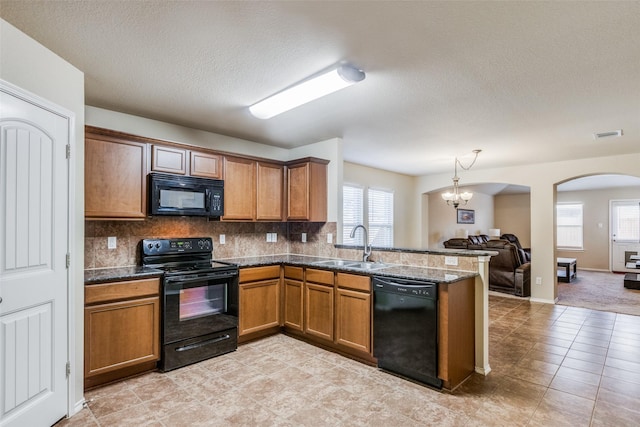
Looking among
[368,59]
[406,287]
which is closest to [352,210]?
[406,287]

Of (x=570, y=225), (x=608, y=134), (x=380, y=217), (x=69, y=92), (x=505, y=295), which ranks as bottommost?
(x=505, y=295)

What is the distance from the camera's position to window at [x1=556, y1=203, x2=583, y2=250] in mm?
9812

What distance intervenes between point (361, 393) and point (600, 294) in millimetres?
6302

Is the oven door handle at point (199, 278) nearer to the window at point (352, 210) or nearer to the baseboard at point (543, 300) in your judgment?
the window at point (352, 210)

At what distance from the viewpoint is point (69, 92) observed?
230cm

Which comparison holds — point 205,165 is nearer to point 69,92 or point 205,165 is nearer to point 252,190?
point 252,190

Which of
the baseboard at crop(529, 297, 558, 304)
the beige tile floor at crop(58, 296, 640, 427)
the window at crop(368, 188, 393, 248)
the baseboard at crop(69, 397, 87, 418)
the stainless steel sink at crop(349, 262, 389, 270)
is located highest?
the window at crop(368, 188, 393, 248)

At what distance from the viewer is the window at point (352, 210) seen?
6047mm

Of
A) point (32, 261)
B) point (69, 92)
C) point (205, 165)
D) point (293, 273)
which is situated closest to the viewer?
point (32, 261)

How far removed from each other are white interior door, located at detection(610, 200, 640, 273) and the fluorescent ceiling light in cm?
1048

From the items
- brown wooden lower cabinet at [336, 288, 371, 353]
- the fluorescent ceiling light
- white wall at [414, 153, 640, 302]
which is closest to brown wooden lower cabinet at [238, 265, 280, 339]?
brown wooden lower cabinet at [336, 288, 371, 353]

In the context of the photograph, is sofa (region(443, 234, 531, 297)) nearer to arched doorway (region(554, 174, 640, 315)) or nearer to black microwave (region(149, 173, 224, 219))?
arched doorway (region(554, 174, 640, 315))

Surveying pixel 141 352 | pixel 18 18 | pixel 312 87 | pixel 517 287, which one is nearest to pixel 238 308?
pixel 141 352

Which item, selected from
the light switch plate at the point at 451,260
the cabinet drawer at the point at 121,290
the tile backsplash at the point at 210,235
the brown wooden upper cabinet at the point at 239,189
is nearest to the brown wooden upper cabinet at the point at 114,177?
the tile backsplash at the point at 210,235
